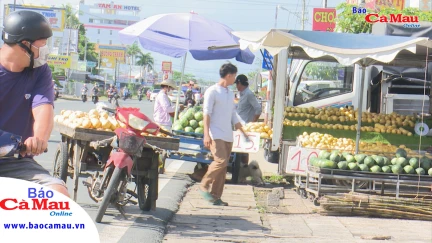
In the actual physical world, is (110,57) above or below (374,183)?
above

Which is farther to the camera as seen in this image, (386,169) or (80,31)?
(80,31)

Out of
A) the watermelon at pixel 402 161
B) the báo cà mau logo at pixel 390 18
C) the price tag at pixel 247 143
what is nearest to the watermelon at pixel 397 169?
the watermelon at pixel 402 161

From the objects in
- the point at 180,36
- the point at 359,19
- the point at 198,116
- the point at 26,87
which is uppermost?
the point at 359,19

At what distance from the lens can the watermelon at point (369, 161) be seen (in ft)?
33.5

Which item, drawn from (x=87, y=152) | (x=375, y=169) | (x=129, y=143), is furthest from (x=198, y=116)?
(x=129, y=143)

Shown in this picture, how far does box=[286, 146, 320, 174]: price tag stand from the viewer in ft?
35.7

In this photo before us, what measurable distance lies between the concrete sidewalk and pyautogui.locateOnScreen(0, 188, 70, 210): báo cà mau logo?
14.5 feet

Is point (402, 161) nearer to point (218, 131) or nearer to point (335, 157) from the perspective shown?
point (335, 157)

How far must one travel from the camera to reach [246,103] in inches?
562

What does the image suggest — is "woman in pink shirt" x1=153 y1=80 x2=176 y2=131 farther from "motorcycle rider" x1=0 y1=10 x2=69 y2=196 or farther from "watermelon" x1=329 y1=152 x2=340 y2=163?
"motorcycle rider" x1=0 y1=10 x2=69 y2=196

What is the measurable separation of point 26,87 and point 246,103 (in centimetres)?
1003

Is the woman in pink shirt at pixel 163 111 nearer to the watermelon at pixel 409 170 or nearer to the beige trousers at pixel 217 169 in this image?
the beige trousers at pixel 217 169

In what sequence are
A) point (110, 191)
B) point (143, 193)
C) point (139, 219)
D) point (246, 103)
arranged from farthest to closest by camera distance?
point (246, 103) → point (143, 193) → point (139, 219) → point (110, 191)

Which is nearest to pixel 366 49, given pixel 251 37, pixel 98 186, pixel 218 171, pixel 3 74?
pixel 251 37
